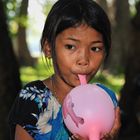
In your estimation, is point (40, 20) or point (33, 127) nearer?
point (33, 127)

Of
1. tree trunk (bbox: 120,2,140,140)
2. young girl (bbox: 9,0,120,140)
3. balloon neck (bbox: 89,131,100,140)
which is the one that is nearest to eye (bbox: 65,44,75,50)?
young girl (bbox: 9,0,120,140)

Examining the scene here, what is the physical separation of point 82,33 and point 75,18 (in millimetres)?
94

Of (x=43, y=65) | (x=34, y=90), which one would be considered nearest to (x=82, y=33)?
(x=34, y=90)

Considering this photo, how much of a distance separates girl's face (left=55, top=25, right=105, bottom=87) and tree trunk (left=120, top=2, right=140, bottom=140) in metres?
5.01

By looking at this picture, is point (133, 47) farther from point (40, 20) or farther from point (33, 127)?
point (33, 127)

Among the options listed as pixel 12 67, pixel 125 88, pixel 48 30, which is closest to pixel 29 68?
pixel 125 88

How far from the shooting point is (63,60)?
7.46ft

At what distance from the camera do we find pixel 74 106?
6.68ft

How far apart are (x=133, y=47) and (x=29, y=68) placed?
1448 centimetres

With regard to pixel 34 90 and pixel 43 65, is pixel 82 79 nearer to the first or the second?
pixel 34 90

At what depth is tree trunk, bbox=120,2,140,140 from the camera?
7.33 meters

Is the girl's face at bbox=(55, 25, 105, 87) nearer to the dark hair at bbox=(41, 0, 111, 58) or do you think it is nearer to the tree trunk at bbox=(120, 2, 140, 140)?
the dark hair at bbox=(41, 0, 111, 58)

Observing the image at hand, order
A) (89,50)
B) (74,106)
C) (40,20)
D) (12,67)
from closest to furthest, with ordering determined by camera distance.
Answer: (74,106), (89,50), (40,20), (12,67)

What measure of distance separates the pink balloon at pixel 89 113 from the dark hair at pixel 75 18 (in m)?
0.37
